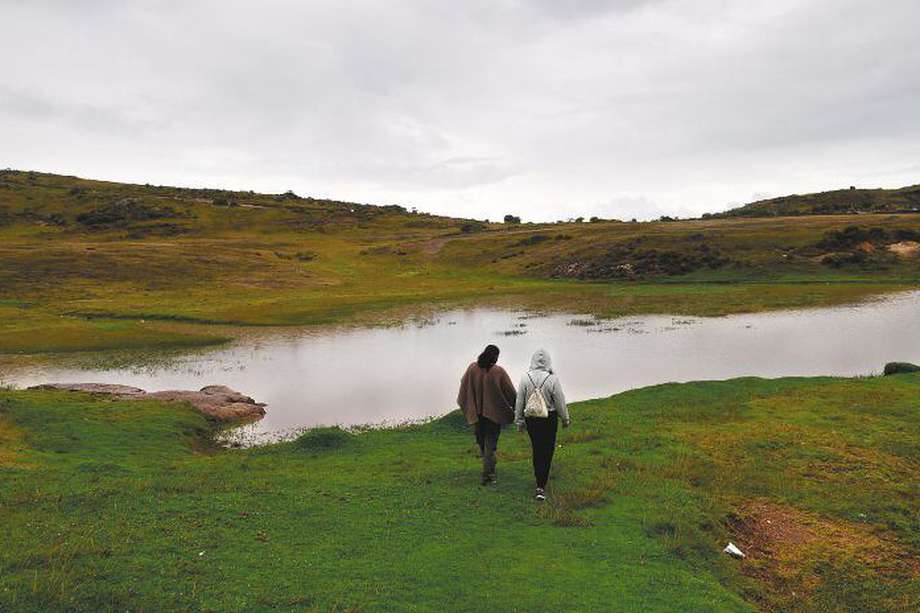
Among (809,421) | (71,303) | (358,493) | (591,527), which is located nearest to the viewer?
(591,527)

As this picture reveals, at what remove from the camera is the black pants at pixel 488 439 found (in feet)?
53.2

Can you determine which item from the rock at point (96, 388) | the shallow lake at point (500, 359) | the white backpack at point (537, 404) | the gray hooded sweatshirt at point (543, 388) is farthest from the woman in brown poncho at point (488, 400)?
the rock at point (96, 388)

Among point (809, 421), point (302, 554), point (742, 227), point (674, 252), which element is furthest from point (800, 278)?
point (302, 554)

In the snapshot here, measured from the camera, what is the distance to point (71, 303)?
244 feet

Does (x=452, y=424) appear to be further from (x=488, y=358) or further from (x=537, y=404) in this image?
(x=537, y=404)

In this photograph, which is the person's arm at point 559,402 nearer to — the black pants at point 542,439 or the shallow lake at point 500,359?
the black pants at point 542,439

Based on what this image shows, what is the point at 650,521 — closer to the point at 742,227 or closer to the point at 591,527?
the point at 591,527

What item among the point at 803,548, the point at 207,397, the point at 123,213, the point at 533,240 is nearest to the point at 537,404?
the point at 803,548

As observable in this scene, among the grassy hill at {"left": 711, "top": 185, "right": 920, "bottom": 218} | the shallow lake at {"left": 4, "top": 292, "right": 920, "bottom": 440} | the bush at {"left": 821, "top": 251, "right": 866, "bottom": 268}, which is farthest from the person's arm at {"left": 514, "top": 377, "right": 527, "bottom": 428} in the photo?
the grassy hill at {"left": 711, "top": 185, "right": 920, "bottom": 218}

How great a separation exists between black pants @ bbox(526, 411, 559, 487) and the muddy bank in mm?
19046

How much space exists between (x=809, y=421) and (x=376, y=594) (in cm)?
1864

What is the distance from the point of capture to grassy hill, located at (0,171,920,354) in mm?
63031

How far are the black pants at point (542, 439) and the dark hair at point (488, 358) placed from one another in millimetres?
1705

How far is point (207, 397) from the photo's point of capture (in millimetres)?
32344
